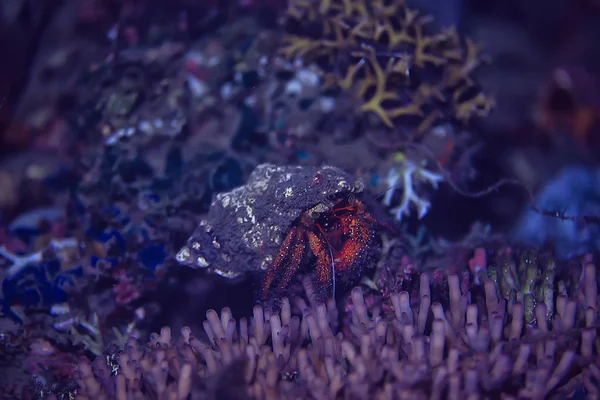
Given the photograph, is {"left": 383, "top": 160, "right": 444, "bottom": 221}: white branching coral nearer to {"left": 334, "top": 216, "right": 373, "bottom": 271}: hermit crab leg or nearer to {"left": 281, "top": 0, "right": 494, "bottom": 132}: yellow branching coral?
{"left": 281, "top": 0, "right": 494, "bottom": 132}: yellow branching coral

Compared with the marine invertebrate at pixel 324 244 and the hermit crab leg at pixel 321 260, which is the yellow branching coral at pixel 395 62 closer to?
the marine invertebrate at pixel 324 244

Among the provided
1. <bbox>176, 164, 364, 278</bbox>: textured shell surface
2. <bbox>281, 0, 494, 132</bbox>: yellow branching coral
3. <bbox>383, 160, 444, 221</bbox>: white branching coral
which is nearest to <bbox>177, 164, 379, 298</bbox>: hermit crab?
<bbox>176, 164, 364, 278</bbox>: textured shell surface

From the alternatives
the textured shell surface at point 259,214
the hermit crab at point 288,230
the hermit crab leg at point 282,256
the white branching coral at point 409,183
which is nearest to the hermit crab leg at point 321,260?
the hermit crab at point 288,230

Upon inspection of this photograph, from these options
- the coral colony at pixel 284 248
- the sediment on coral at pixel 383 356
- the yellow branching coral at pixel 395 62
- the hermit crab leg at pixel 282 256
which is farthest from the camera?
the yellow branching coral at pixel 395 62

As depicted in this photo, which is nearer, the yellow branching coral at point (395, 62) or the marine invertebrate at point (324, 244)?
the marine invertebrate at point (324, 244)

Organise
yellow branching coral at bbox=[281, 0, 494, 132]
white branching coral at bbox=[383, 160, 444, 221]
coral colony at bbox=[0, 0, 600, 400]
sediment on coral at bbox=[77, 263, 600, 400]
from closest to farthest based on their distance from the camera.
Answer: sediment on coral at bbox=[77, 263, 600, 400], coral colony at bbox=[0, 0, 600, 400], white branching coral at bbox=[383, 160, 444, 221], yellow branching coral at bbox=[281, 0, 494, 132]

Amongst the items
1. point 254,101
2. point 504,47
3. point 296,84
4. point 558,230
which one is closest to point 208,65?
point 254,101

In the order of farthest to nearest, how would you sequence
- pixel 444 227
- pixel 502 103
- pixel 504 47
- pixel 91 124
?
pixel 504 47 < pixel 502 103 < pixel 91 124 < pixel 444 227

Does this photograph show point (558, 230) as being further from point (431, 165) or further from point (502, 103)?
point (502, 103)
